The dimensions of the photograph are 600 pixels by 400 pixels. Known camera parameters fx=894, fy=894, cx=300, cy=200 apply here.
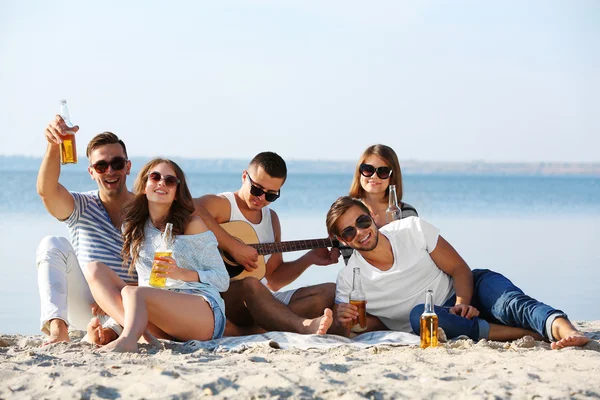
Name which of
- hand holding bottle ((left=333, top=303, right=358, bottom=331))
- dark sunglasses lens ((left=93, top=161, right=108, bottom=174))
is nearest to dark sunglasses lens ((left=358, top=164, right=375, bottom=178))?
hand holding bottle ((left=333, top=303, right=358, bottom=331))

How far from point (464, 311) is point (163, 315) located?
1.92 metres

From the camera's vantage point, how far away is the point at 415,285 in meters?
5.92

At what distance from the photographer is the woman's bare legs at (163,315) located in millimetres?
4930

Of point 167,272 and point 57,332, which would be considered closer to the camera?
point 167,272

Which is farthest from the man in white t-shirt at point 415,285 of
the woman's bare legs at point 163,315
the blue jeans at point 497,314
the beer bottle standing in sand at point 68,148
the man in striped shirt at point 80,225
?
the beer bottle standing in sand at point 68,148

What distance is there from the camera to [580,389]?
13.7ft

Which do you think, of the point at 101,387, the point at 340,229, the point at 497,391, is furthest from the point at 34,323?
the point at 497,391

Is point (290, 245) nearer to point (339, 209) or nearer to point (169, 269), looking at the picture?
point (339, 209)

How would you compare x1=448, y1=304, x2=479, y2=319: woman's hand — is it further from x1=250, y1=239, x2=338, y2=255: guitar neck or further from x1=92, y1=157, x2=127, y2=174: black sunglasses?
x1=92, y1=157, x2=127, y2=174: black sunglasses

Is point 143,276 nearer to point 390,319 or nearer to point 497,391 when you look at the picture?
point 390,319

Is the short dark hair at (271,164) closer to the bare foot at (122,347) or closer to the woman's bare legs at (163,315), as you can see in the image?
the woman's bare legs at (163,315)

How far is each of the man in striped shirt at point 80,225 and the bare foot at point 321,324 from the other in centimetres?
120

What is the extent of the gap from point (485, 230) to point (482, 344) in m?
12.6

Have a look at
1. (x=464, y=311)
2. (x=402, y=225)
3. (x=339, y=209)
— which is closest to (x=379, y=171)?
(x=402, y=225)
